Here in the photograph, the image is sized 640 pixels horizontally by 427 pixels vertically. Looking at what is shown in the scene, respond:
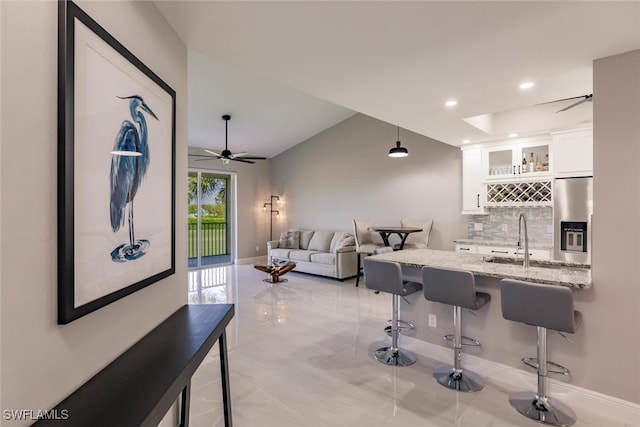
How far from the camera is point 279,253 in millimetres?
7863

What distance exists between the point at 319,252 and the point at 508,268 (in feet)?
16.3

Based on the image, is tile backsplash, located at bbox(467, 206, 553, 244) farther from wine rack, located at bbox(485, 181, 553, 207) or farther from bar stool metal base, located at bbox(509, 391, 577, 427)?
bar stool metal base, located at bbox(509, 391, 577, 427)

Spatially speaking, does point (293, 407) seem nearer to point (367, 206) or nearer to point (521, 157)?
point (521, 157)

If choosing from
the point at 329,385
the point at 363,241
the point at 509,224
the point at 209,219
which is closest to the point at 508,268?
the point at 329,385

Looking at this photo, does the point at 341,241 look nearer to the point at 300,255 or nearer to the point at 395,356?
the point at 300,255

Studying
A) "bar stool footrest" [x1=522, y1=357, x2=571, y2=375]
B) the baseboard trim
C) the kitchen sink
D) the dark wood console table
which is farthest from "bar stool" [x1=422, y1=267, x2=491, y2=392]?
the dark wood console table

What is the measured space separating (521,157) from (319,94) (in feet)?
11.8

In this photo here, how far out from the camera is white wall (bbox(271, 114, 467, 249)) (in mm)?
6188

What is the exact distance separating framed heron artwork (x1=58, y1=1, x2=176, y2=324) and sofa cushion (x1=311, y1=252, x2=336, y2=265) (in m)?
5.22

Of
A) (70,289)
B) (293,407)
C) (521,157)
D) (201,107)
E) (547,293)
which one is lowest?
(293,407)

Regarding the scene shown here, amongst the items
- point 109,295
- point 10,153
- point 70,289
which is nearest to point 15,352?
point 70,289

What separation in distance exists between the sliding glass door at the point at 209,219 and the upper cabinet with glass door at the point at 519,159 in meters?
6.26

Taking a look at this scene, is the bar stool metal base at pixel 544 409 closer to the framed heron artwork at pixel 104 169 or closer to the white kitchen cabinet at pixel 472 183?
the framed heron artwork at pixel 104 169

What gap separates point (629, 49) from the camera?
2.23m
